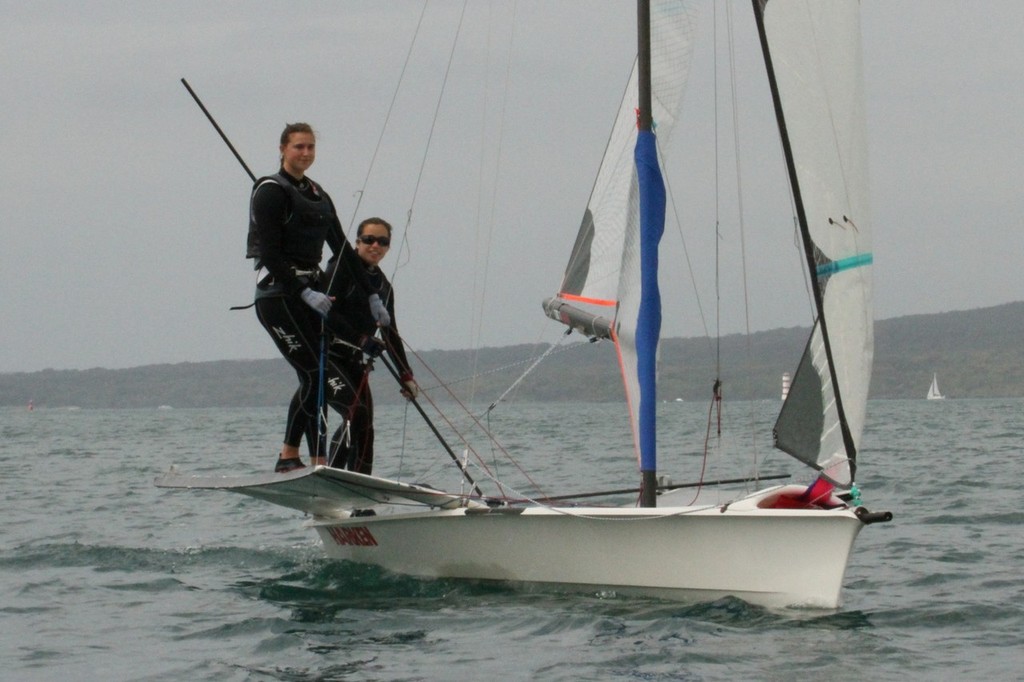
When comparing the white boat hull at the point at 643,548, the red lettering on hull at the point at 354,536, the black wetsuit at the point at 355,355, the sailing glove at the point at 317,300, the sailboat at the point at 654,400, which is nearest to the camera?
the white boat hull at the point at 643,548

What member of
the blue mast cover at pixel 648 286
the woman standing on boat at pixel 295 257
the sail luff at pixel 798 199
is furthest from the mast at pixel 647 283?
the woman standing on boat at pixel 295 257

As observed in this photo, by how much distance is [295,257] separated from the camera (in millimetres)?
8258

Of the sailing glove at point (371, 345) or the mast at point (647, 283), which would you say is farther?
the sailing glove at point (371, 345)

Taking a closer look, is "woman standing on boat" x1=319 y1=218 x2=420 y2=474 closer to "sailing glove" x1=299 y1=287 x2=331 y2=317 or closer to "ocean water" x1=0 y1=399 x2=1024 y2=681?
"ocean water" x1=0 y1=399 x2=1024 y2=681

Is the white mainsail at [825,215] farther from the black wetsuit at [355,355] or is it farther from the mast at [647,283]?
the black wetsuit at [355,355]

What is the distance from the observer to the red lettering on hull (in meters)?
8.97

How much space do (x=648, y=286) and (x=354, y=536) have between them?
8.16ft

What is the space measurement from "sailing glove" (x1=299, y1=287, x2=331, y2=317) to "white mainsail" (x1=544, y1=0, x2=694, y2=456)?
4.90 feet

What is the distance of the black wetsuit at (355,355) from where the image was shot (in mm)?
8594

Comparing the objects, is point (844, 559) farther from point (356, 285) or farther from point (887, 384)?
point (887, 384)

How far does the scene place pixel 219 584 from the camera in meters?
9.67

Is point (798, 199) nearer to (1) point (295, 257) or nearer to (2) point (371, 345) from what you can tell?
(2) point (371, 345)

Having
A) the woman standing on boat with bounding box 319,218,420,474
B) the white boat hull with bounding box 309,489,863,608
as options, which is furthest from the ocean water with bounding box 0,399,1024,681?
the woman standing on boat with bounding box 319,218,420,474

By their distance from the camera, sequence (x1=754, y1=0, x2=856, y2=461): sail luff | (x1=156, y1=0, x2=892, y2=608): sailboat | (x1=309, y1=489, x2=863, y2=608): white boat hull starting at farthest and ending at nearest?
(x1=754, y1=0, x2=856, y2=461): sail luff, (x1=156, y1=0, x2=892, y2=608): sailboat, (x1=309, y1=489, x2=863, y2=608): white boat hull
